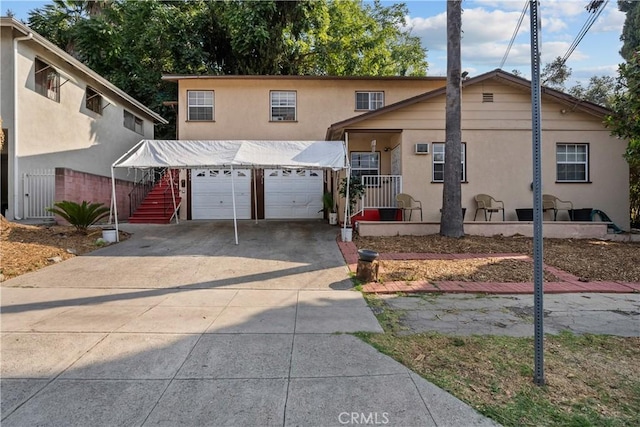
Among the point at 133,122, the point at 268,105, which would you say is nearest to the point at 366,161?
the point at 268,105

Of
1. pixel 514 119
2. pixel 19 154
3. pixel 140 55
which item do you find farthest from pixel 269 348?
pixel 140 55

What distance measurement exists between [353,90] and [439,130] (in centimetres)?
563

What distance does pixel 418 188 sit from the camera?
12.2m

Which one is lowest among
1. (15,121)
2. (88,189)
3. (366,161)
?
(88,189)

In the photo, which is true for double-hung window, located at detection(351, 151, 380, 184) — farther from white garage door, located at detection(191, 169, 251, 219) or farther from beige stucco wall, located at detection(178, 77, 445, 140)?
white garage door, located at detection(191, 169, 251, 219)

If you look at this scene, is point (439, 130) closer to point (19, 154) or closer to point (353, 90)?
point (353, 90)

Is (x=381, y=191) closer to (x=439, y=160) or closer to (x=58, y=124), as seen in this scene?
(x=439, y=160)

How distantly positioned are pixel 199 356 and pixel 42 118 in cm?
1397

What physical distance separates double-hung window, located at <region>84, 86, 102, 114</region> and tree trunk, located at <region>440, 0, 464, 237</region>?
15.1 m

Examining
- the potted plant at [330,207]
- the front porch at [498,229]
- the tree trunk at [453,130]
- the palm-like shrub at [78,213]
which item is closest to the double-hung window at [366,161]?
the potted plant at [330,207]

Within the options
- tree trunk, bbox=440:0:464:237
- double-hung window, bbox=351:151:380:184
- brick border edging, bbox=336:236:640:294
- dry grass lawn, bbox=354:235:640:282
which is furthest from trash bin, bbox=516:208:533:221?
double-hung window, bbox=351:151:380:184

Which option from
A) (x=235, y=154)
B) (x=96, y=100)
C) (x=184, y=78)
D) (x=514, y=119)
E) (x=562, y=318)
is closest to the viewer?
(x=562, y=318)

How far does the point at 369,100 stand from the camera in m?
16.6

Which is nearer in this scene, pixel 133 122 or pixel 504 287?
pixel 504 287
